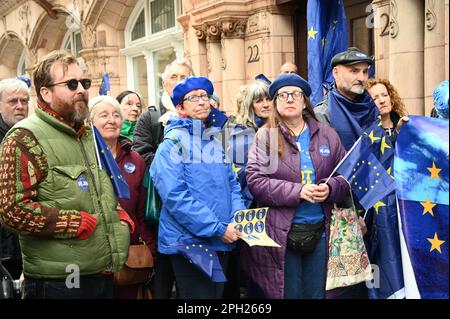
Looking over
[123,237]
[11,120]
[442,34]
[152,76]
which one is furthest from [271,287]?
[152,76]

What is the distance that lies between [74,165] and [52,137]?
166 millimetres

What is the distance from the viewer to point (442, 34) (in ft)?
15.6

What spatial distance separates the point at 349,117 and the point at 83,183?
1.70m

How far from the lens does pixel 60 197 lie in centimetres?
271

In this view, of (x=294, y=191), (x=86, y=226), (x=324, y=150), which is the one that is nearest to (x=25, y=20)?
(x=324, y=150)

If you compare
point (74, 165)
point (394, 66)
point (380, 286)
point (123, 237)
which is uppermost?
point (394, 66)

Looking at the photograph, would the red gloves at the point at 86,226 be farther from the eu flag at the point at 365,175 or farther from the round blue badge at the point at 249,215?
the eu flag at the point at 365,175

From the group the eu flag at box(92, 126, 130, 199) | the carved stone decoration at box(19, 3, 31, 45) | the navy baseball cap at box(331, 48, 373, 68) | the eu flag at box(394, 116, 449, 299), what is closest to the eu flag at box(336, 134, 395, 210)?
the eu flag at box(394, 116, 449, 299)

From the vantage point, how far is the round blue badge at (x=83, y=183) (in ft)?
9.09

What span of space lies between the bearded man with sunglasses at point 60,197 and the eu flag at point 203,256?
51cm

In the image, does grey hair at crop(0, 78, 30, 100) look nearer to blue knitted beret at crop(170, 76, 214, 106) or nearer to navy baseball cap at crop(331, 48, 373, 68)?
blue knitted beret at crop(170, 76, 214, 106)

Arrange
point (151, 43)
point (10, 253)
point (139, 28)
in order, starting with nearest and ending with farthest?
1. point (10, 253)
2. point (151, 43)
3. point (139, 28)

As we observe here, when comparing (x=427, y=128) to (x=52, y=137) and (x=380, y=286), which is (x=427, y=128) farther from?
(x=52, y=137)

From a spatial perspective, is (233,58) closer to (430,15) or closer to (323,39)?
(323,39)
